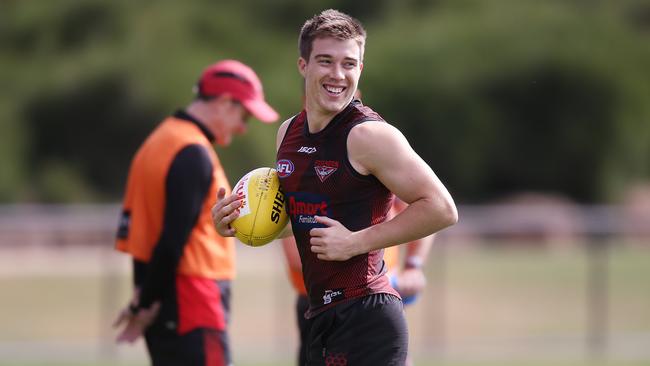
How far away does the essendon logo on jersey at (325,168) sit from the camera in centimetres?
436

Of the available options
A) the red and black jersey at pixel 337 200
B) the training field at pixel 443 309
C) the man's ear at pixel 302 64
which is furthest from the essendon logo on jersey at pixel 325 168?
the training field at pixel 443 309

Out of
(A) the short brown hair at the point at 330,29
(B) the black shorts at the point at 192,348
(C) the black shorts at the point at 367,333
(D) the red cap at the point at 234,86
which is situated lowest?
(B) the black shorts at the point at 192,348

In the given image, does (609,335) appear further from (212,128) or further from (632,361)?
(212,128)


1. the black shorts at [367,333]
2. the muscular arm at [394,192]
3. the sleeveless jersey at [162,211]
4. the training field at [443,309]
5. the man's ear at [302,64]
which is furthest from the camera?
the training field at [443,309]

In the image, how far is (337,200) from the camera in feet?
14.4

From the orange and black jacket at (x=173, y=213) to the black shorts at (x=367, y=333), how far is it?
1.48m

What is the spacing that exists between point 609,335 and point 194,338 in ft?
32.6

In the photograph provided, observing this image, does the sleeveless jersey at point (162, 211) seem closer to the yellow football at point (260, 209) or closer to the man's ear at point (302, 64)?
the yellow football at point (260, 209)

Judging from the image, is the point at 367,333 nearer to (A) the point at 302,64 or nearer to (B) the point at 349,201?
(B) the point at 349,201

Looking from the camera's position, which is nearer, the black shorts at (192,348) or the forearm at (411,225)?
the forearm at (411,225)

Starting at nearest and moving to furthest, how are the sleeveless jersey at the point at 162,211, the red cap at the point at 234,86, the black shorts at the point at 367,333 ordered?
1. the black shorts at the point at 367,333
2. the sleeveless jersey at the point at 162,211
3. the red cap at the point at 234,86

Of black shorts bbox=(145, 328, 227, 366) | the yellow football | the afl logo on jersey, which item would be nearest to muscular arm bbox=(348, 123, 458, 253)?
the afl logo on jersey

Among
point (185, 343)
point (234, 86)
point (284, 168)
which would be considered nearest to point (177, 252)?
point (185, 343)

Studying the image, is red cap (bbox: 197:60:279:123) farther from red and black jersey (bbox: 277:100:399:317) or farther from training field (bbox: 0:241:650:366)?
training field (bbox: 0:241:650:366)
